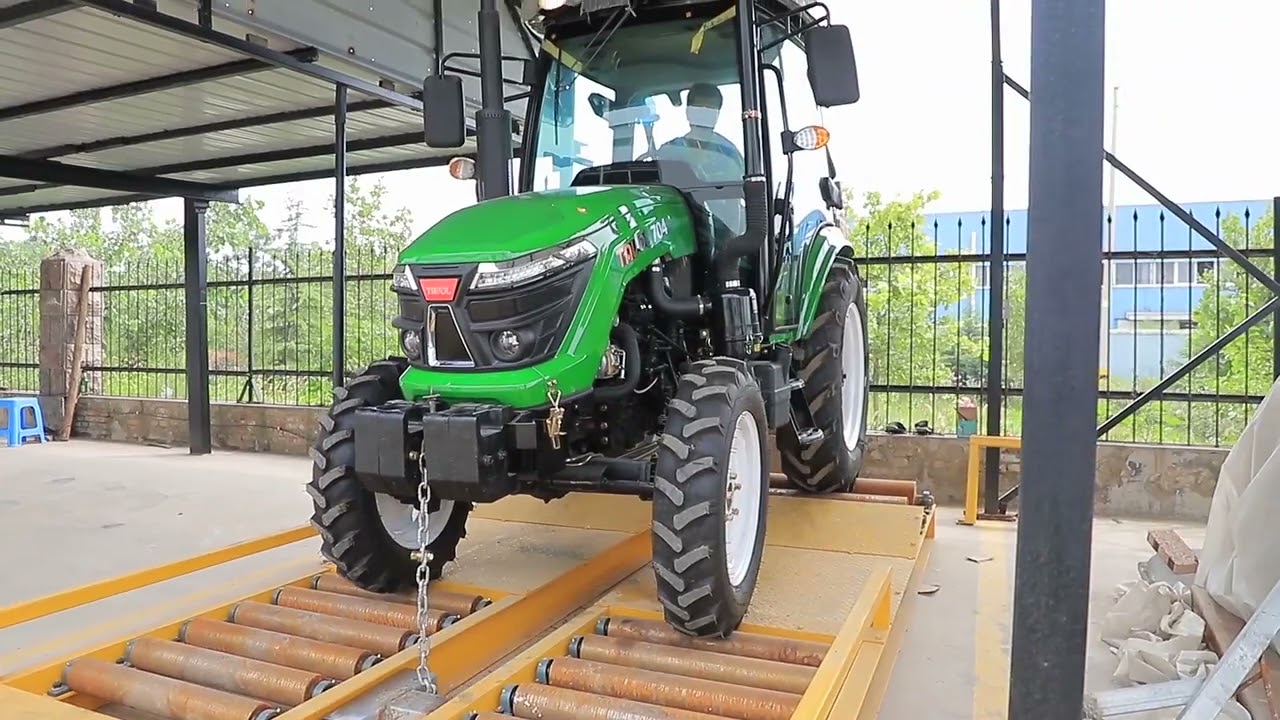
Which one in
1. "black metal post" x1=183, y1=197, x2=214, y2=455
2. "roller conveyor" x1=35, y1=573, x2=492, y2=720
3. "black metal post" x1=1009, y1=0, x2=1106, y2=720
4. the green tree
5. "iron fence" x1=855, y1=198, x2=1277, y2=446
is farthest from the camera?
"black metal post" x1=183, y1=197, x2=214, y2=455

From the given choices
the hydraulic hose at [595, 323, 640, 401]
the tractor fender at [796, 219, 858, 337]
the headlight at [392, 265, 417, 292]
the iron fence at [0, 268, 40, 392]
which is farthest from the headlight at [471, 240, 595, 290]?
the iron fence at [0, 268, 40, 392]

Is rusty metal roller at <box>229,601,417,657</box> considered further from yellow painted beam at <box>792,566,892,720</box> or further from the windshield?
the windshield

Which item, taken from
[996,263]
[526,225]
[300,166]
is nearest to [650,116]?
[526,225]

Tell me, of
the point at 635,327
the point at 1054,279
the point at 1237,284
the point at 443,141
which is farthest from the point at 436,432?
the point at 1237,284

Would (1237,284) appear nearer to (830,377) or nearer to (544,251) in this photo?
(830,377)

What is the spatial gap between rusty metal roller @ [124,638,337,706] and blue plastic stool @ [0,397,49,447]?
9.27 m

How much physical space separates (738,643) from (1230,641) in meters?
1.65

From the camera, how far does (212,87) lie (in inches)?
265

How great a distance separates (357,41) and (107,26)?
60.0 inches

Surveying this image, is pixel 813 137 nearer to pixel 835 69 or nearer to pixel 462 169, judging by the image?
pixel 835 69

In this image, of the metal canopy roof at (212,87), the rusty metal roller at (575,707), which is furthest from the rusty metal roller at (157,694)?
the metal canopy roof at (212,87)

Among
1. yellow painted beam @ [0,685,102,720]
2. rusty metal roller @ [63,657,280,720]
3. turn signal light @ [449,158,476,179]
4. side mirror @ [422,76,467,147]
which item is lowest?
rusty metal roller @ [63,657,280,720]

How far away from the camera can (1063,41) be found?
1.46 m

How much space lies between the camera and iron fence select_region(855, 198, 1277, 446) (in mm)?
6473
